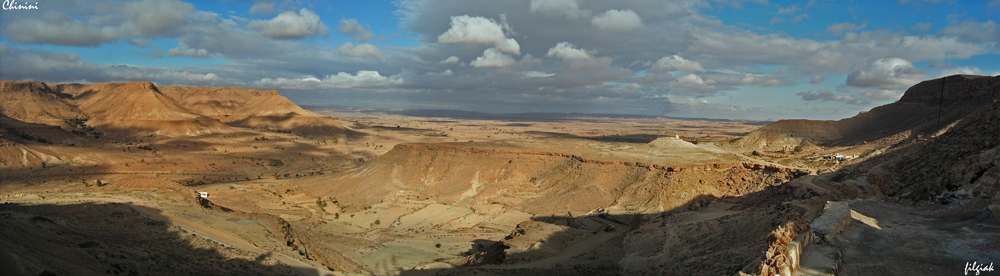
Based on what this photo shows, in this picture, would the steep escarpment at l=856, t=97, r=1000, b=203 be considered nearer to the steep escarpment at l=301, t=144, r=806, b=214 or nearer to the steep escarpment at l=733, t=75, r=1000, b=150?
the steep escarpment at l=301, t=144, r=806, b=214

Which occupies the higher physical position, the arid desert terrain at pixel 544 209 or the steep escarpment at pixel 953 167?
the steep escarpment at pixel 953 167

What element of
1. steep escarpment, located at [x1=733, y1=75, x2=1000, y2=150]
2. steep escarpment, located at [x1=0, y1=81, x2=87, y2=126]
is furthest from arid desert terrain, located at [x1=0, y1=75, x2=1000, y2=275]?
steep escarpment, located at [x1=0, y1=81, x2=87, y2=126]

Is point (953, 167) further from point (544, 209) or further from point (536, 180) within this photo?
point (536, 180)

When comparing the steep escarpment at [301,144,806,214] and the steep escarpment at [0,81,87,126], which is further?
the steep escarpment at [0,81,87,126]

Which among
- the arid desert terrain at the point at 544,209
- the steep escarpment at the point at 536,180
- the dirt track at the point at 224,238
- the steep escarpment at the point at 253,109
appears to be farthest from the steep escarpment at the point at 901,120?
the steep escarpment at the point at 253,109

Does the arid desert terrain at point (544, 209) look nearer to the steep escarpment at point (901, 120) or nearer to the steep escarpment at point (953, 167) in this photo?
the steep escarpment at point (953, 167)
